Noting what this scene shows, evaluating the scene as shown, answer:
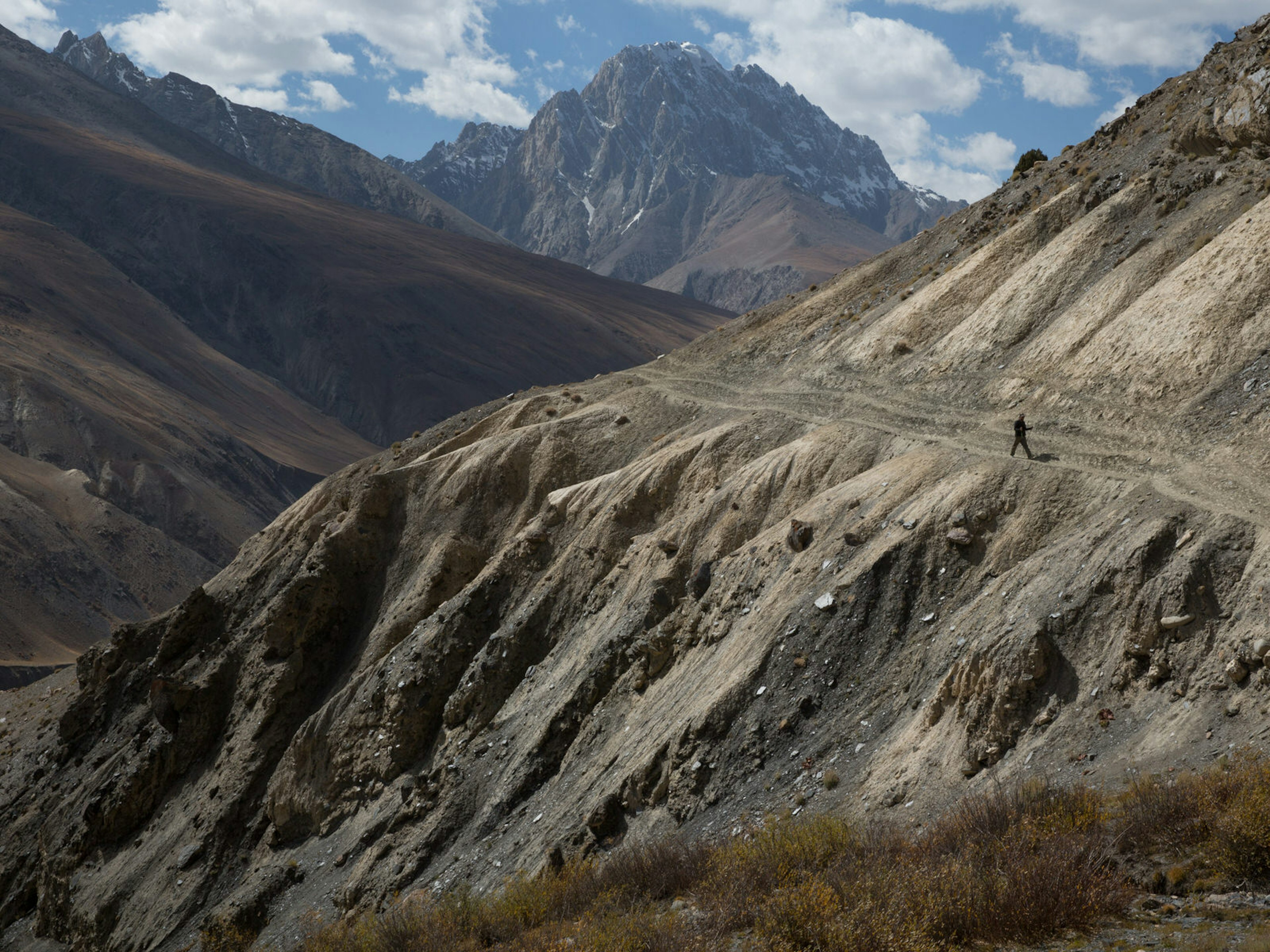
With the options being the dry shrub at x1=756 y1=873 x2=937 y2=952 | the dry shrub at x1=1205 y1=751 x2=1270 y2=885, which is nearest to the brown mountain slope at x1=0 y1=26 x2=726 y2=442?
the dry shrub at x1=756 y1=873 x2=937 y2=952

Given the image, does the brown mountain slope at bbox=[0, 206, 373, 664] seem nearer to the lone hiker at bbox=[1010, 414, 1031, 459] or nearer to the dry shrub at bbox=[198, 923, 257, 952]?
the dry shrub at bbox=[198, 923, 257, 952]

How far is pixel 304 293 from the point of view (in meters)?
172

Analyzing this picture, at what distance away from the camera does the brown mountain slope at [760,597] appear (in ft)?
56.9

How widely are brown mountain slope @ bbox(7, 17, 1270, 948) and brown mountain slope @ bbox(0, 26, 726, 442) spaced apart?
381 ft

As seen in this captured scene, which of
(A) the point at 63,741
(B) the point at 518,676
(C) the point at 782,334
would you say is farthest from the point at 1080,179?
(A) the point at 63,741

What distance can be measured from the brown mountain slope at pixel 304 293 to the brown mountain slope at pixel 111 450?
11912 mm

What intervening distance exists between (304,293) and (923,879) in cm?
17590

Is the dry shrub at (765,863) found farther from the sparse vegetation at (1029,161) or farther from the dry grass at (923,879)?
the sparse vegetation at (1029,161)

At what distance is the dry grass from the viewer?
37.4 feet

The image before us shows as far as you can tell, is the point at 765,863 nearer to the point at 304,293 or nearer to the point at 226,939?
the point at 226,939

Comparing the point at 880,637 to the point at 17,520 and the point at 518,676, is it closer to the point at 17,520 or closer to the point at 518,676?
the point at 518,676

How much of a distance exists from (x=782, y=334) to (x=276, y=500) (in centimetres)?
9075

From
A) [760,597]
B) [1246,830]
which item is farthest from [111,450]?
[1246,830]

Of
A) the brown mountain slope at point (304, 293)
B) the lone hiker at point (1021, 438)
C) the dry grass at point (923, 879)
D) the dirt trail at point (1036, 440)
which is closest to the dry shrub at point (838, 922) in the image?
the dry grass at point (923, 879)
